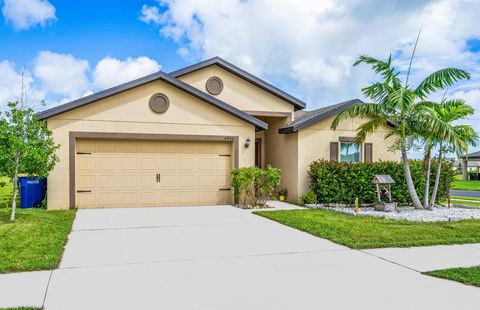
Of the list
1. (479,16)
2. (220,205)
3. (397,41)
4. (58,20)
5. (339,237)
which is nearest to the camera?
(339,237)

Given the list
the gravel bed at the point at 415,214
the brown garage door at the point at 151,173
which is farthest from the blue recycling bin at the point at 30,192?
the gravel bed at the point at 415,214

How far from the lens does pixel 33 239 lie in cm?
730

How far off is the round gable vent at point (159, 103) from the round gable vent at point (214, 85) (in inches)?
118

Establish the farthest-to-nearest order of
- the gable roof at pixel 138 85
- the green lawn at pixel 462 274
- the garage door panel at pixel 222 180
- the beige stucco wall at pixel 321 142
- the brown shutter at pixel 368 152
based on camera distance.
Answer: the brown shutter at pixel 368 152 → the beige stucco wall at pixel 321 142 → the garage door panel at pixel 222 180 → the gable roof at pixel 138 85 → the green lawn at pixel 462 274

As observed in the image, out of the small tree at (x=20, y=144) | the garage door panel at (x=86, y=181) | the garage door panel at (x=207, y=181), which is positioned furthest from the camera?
the garage door panel at (x=207, y=181)

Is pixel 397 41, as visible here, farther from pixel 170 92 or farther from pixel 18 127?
pixel 18 127

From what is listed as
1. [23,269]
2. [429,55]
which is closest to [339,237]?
[23,269]

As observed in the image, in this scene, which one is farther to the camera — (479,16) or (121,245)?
(479,16)

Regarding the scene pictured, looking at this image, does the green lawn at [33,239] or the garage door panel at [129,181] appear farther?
the garage door panel at [129,181]

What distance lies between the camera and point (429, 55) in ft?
46.0

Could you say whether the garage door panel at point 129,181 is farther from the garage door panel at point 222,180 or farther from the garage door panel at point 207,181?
the garage door panel at point 222,180

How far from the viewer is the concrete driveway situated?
14.0 feet

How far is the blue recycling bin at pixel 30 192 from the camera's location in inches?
480

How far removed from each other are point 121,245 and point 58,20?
12.1 metres
